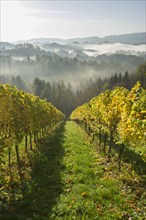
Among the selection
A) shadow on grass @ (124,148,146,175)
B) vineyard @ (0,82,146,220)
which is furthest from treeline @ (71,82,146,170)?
shadow on grass @ (124,148,146,175)

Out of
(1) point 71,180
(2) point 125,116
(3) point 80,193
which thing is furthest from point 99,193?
(2) point 125,116

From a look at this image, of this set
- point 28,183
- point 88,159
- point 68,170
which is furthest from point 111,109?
point 28,183

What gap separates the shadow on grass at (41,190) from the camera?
1284cm

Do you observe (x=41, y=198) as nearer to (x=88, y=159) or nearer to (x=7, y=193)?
(x=7, y=193)

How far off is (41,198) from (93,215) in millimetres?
3238

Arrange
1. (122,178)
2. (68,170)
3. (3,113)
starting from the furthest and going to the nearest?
(68,170) → (122,178) → (3,113)

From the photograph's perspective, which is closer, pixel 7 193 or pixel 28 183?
pixel 7 193

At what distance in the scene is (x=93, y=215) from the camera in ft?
41.2

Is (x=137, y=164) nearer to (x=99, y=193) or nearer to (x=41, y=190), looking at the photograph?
(x=99, y=193)

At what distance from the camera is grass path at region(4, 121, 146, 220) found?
12.8 metres

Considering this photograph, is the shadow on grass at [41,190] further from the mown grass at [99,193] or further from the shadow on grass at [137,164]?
the shadow on grass at [137,164]

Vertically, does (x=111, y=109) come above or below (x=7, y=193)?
above

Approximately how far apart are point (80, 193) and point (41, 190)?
2.36 m

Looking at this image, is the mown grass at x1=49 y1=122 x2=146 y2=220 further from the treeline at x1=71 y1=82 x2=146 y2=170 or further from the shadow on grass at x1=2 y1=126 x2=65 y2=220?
the treeline at x1=71 y1=82 x2=146 y2=170
